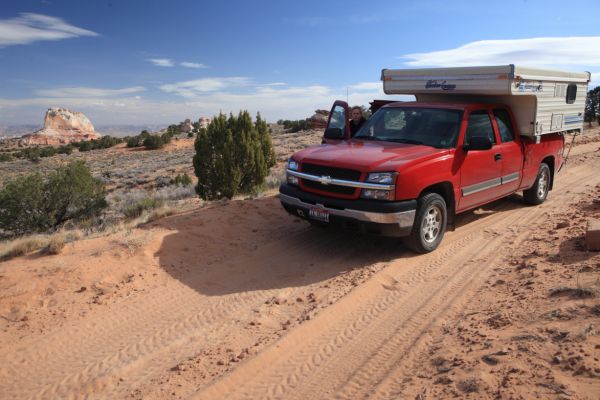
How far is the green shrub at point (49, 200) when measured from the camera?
1076 cm

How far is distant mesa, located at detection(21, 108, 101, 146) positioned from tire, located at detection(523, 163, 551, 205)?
92.6 meters

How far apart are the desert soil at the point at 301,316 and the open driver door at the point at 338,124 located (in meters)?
1.76

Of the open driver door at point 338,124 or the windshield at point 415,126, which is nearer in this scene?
the windshield at point 415,126

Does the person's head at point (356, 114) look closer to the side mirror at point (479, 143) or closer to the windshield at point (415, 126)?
the windshield at point (415, 126)

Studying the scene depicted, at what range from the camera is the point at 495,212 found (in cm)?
849

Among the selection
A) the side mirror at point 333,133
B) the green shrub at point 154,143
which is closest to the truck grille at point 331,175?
the side mirror at point 333,133

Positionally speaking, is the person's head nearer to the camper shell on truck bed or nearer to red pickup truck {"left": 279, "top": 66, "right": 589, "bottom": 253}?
red pickup truck {"left": 279, "top": 66, "right": 589, "bottom": 253}

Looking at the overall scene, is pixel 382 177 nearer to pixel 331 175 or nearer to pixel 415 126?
pixel 331 175

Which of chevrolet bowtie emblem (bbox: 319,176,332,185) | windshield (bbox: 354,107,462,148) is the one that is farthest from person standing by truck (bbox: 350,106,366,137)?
chevrolet bowtie emblem (bbox: 319,176,332,185)

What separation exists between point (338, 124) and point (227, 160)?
5.65m

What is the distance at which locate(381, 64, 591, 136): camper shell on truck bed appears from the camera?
24.0ft

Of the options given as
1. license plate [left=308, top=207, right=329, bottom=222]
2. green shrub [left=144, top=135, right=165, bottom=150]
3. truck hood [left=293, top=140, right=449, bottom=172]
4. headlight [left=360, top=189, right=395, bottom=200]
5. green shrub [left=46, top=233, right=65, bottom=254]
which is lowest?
green shrub [left=144, top=135, right=165, bottom=150]

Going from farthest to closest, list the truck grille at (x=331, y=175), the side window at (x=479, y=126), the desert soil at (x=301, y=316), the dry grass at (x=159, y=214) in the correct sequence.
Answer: the dry grass at (x=159, y=214) < the side window at (x=479, y=126) < the truck grille at (x=331, y=175) < the desert soil at (x=301, y=316)

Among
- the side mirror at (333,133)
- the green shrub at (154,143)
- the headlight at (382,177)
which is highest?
the side mirror at (333,133)
